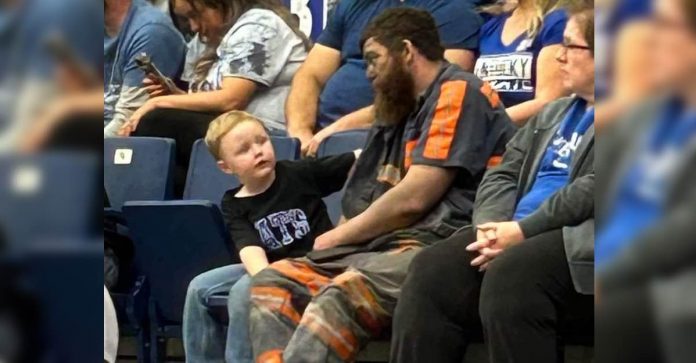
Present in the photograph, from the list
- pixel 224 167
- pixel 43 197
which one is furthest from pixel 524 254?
pixel 43 197

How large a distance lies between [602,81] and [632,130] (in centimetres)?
4

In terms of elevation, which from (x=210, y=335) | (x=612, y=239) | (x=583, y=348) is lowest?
(x=210, y=335)

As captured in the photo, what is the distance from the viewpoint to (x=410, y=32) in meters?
1.53

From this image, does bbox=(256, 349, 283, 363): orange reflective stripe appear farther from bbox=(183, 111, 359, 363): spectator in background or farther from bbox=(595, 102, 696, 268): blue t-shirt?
bbox=(595, 102, 696, 268): blue t-shirt

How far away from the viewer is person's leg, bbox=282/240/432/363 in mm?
1316

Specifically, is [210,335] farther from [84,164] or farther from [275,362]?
[84,164]

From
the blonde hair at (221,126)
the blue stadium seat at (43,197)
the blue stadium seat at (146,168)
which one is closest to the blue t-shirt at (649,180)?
the blue stadium seat at (43,197)

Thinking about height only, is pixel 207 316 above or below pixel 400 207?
below

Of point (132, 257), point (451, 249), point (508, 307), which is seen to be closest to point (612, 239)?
point (508, 307)

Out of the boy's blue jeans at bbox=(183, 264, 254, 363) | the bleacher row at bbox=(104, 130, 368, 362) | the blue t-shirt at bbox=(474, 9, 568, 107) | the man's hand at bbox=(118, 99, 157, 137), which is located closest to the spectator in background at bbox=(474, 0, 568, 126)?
the blue t-shirt at bbox=(474, 9, 568, 107)

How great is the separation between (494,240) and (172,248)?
0.50 m

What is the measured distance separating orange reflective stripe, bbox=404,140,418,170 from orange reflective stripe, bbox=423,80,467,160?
0.11ft

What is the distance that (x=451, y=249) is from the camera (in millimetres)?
1308

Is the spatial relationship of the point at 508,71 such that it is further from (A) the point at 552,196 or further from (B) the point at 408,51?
(A) the point at 552,196
